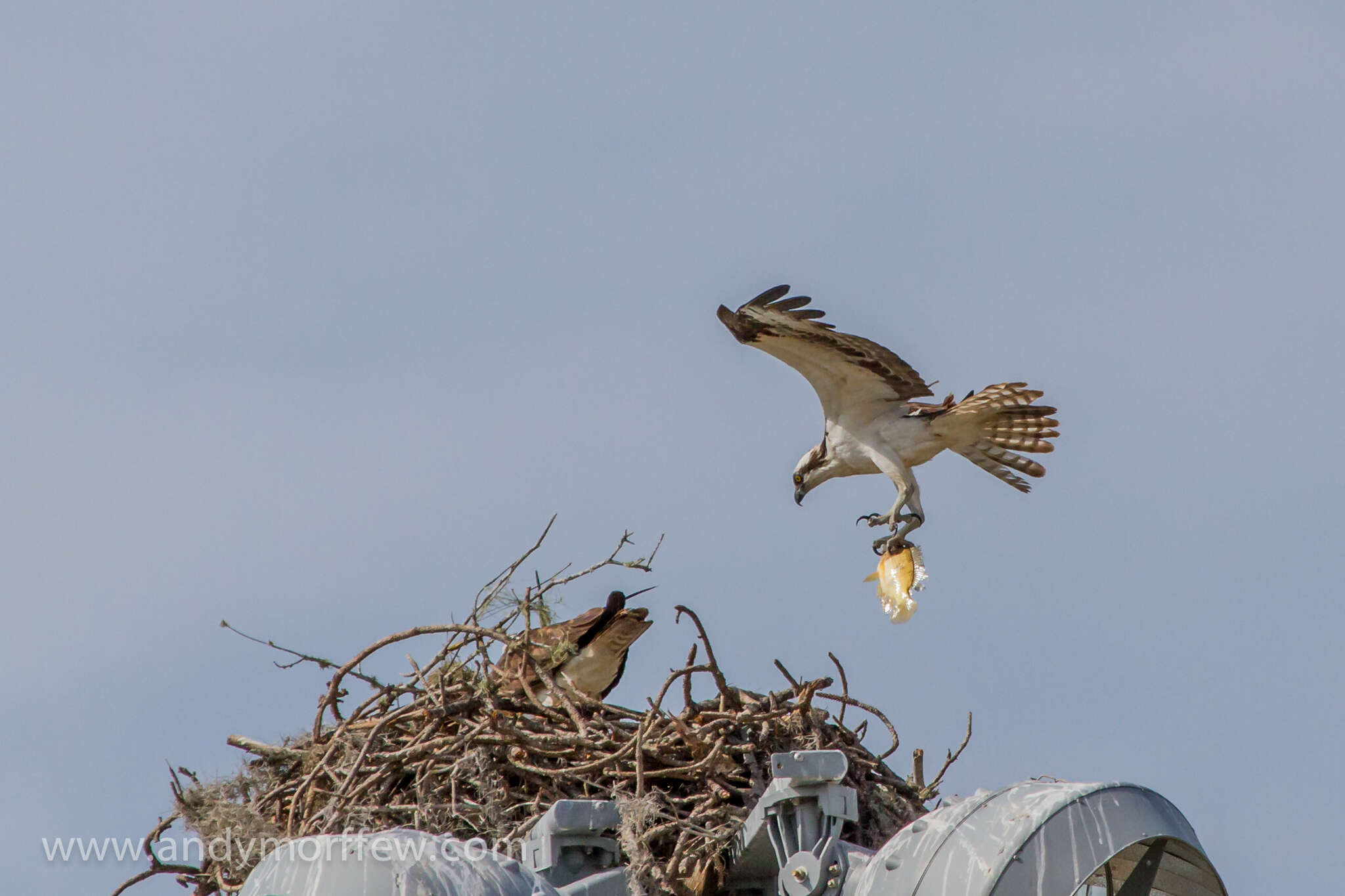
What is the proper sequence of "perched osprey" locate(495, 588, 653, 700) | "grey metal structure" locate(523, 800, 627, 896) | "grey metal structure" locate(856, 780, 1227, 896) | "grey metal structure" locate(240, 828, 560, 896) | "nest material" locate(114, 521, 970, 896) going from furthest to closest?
"perched osprey" locate(495, 588, 653, 700), "nest material" locate(114, 521, 970, 896), "grey metal structure" locate(523, 800, 627, 896), "grey metal structure" locate(856, 780, 1227, 896), "grey metal structure" locate(240, 828, 560, 896)

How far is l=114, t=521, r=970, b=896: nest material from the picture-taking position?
282 inches

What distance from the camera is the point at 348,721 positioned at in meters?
8.31

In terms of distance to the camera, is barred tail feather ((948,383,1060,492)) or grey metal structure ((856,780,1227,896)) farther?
barred tail feather ((948,383,1060,492))

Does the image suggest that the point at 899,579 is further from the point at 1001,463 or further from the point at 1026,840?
the point at 1026,840

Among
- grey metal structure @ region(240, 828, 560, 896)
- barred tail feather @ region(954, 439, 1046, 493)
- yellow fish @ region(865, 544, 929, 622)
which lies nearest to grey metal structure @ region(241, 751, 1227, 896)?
grey metal structure @ region(240, 828, 560, 896)

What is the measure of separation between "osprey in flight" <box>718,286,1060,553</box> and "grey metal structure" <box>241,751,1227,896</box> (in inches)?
152

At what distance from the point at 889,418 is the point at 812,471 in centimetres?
74

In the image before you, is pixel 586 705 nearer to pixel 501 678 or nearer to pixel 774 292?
pixel 501 678

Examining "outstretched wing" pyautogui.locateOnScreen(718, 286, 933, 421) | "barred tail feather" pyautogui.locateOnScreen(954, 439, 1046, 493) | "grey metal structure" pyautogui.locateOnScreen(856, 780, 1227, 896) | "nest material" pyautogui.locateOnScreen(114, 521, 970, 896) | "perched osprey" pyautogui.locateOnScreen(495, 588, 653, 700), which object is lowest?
"grey metal structure" pyautogui.locateOnScreen(856, 780, 1227, 896)

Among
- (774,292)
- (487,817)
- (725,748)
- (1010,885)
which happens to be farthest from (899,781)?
(1010,885)

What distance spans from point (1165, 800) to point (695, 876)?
278 cm

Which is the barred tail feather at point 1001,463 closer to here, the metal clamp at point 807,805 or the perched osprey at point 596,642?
the perched osprey at point 596,642

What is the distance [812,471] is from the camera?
400 inches

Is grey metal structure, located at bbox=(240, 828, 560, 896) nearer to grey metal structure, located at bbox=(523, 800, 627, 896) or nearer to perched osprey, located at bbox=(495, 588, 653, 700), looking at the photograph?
grey metal structure, located at bbox=(523, 800, 627, 896)
